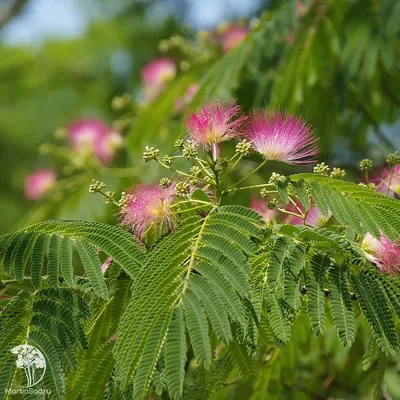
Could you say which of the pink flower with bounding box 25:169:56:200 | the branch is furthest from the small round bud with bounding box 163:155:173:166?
the branch

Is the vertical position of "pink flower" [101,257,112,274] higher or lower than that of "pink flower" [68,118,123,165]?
lower

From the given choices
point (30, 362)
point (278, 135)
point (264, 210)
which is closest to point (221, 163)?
point (278, 135)

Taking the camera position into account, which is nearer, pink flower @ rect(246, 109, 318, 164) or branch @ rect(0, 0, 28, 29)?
pink flower @ rect(246, 109, 318, 164)

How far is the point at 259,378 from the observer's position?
2.18 metres

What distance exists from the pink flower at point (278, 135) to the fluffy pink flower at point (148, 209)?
0.20m

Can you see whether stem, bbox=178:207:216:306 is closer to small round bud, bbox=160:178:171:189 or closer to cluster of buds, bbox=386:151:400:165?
small round bud, bbox=160:178:171:189

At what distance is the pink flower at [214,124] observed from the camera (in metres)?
1.70

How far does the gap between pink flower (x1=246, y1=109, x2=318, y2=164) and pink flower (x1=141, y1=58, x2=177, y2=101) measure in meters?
2.33

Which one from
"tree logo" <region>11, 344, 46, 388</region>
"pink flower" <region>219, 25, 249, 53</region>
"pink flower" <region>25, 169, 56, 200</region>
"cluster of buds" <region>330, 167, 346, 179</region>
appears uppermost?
"pink flower" <region>219, 25, 249, 53</region>

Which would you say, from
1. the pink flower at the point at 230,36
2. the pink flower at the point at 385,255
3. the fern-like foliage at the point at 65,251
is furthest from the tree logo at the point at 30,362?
the pink flower at the point at 230,36

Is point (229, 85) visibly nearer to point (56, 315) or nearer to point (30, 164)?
point (56, 315)

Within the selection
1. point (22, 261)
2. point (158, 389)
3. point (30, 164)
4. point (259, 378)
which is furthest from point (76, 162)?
point (30, 164)

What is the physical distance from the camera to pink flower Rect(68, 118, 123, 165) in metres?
4.15

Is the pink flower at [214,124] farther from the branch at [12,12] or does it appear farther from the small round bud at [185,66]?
the branch at [12,12]
